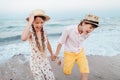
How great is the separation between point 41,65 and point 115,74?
260 cm

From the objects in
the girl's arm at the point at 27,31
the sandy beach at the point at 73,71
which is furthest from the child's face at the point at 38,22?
the sandy beach at the point at 73,71

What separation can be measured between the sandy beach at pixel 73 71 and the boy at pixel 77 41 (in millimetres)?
1112

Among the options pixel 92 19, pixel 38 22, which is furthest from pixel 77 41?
pixel 38 22

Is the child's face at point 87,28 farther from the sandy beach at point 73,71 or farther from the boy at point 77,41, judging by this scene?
the sandy beach at point 73,71

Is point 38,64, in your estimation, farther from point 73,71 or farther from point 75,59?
point 73,71

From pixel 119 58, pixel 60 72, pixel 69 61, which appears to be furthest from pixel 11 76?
pixel 119 58

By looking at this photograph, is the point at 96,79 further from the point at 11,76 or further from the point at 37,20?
the point at 37,20

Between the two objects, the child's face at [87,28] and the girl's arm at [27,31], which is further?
the child's face at [87,28]

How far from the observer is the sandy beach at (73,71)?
18.5ft

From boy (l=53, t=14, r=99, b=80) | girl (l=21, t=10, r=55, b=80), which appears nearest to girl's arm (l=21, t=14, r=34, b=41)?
girl (l=21, t=10, r=55, b=80)

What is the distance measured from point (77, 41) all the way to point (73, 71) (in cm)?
175

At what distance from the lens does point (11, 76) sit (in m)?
5.73

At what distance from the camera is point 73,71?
19.7 ft

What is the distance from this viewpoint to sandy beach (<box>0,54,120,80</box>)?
5.63 metres
